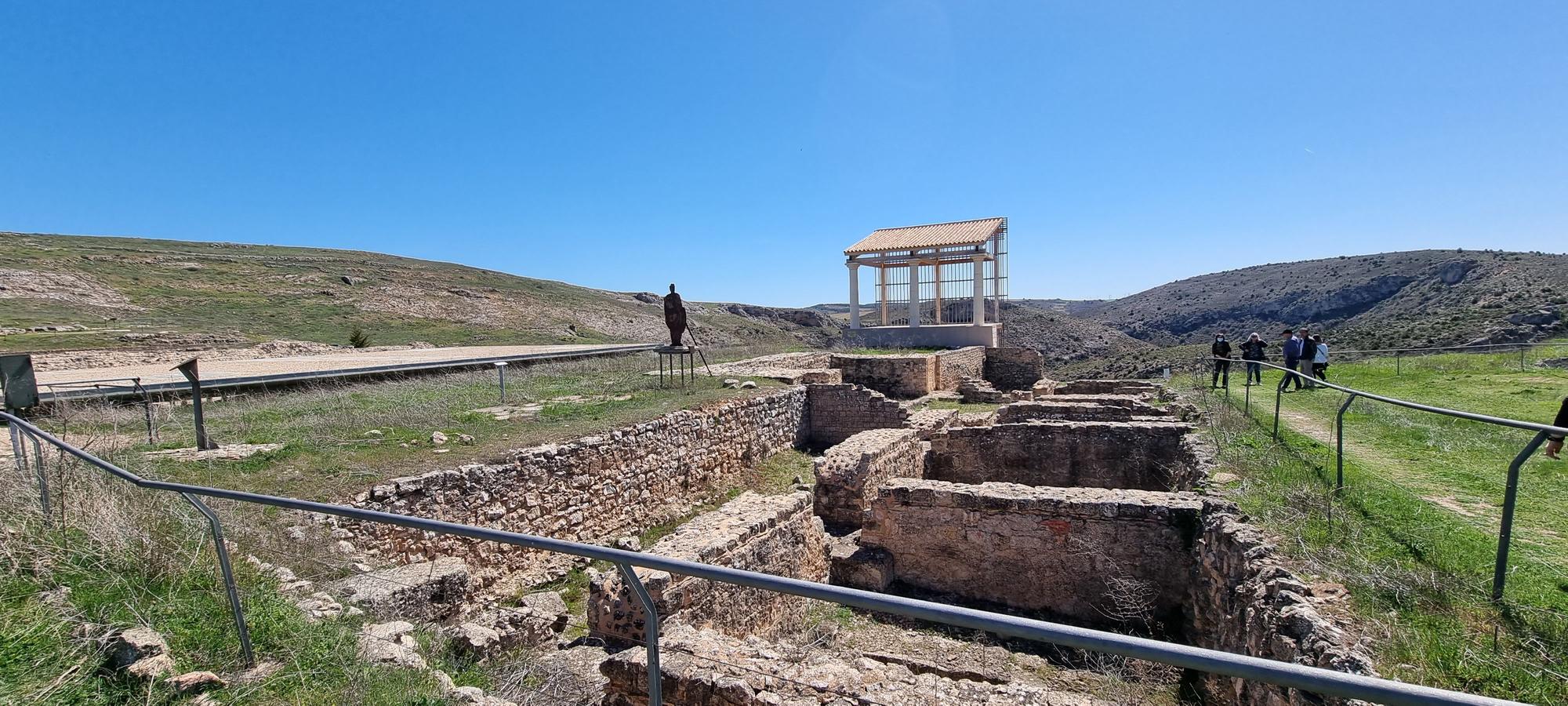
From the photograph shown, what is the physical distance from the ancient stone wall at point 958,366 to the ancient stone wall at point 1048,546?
1239 centimetres

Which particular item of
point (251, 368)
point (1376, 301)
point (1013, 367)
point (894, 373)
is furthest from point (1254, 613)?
point (1376, 301)

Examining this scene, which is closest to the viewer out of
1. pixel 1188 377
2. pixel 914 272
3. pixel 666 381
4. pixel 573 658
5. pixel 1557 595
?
pixel 1557 595

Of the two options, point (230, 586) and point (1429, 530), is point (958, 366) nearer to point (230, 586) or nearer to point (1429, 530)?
point (1429, 530)

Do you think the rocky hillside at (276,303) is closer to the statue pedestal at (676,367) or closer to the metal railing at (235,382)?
the statue pedestal at (676,367)

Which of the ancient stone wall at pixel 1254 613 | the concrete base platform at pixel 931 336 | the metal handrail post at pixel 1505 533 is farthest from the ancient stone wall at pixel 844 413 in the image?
the metal handrail post at pixel 1505 533

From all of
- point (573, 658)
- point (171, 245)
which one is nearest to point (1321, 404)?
point (573, 658)

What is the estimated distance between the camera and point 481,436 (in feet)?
31.4

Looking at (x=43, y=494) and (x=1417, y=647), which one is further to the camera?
(x=43, y=494)

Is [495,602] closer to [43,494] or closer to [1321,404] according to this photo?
[43,494]

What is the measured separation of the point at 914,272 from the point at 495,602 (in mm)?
20814

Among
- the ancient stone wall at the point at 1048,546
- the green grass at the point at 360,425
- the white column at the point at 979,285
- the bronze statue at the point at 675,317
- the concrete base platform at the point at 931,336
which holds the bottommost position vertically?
the ancient stone wall at the point at 1048,546

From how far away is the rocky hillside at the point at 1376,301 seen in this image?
2872 centimetres

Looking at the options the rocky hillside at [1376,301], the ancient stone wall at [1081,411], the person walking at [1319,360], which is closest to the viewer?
the ancient stone wall at [1081,411]

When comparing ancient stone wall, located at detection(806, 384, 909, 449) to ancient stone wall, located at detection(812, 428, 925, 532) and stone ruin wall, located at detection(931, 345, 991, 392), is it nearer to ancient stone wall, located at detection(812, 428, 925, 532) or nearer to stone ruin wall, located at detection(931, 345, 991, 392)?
stone ruin wall, located at detection(931, 345, 991, 392)
